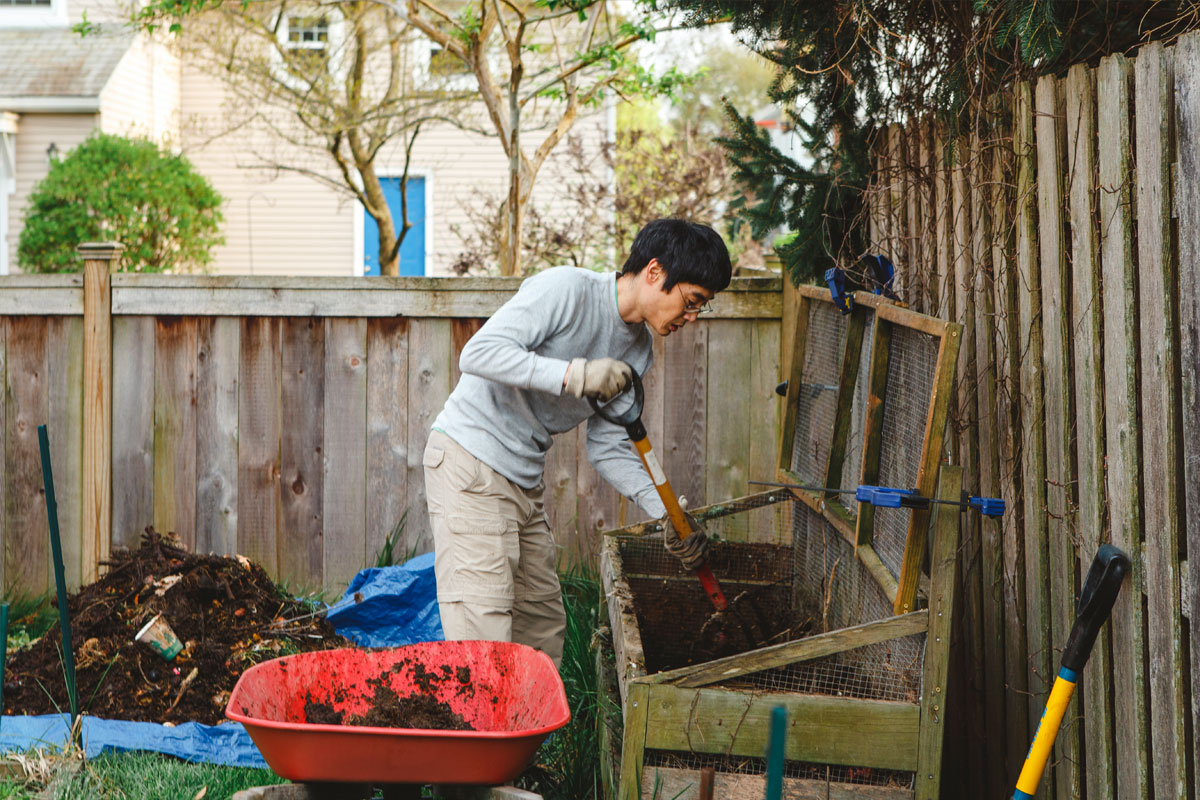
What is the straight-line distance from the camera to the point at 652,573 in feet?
12.5

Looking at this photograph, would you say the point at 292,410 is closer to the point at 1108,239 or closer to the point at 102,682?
the point at 102,682

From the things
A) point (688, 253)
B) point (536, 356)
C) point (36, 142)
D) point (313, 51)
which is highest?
point (313, 51)

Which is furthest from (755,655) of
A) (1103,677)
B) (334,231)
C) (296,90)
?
(334,231)

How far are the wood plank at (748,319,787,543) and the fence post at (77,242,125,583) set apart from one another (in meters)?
2.51

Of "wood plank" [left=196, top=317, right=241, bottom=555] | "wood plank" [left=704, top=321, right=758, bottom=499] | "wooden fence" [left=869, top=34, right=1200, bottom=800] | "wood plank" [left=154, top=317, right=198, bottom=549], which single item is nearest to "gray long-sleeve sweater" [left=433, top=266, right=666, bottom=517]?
"wooden fence" [left=869, top=34, right=1200, bottom=800]

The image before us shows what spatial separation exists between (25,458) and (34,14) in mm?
10703

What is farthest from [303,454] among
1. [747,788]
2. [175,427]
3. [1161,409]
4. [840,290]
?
[1161,409]

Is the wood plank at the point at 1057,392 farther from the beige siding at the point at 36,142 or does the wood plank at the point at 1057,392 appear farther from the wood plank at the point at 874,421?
the beige siding at the point at 36,142

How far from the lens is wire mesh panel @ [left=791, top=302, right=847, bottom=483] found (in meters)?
3.50

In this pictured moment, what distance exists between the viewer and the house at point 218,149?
483 inches

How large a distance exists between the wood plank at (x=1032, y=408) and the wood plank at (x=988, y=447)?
0.57ft

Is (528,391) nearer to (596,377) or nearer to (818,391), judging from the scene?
(596,377)

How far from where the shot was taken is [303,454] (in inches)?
189

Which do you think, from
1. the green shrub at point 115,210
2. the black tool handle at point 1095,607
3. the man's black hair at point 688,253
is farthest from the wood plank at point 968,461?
the green shrub at point 115,210
